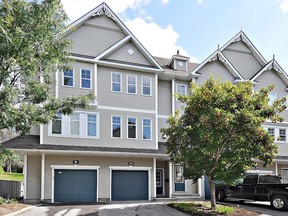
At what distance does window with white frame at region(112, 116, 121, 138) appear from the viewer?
19.7 metres

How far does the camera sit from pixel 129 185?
1995 cm

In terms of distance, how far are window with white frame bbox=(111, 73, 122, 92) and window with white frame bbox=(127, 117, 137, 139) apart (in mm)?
2131

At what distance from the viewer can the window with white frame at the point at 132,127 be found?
2011 centimetres

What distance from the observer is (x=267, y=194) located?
52.8 feet

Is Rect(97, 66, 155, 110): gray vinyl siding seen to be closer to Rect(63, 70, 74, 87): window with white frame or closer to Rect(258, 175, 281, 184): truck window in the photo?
Rect(63, 70, 74, 87): window with white frame

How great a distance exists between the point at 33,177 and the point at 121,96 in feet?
24.4

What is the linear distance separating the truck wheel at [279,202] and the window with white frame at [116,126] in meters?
9.83

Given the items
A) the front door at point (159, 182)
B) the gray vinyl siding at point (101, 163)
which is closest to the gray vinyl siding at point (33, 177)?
the gray vinyl siding at point (101, 163)

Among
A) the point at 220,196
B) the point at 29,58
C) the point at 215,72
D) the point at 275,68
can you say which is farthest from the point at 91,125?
the point at 275,68

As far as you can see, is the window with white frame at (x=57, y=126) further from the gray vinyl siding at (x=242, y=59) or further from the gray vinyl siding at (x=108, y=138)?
the gray vinyl siding at (x=242, y=59)

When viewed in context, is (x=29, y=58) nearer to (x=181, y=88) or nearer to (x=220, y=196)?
(x=181, y=88)

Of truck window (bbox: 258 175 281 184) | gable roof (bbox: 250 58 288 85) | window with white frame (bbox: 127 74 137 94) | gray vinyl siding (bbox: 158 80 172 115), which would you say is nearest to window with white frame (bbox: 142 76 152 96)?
window with white frame (bbox: 127 74 137 94)

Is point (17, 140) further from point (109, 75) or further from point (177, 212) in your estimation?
point (177, 212)

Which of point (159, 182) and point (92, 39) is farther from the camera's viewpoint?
point (159, 182)
